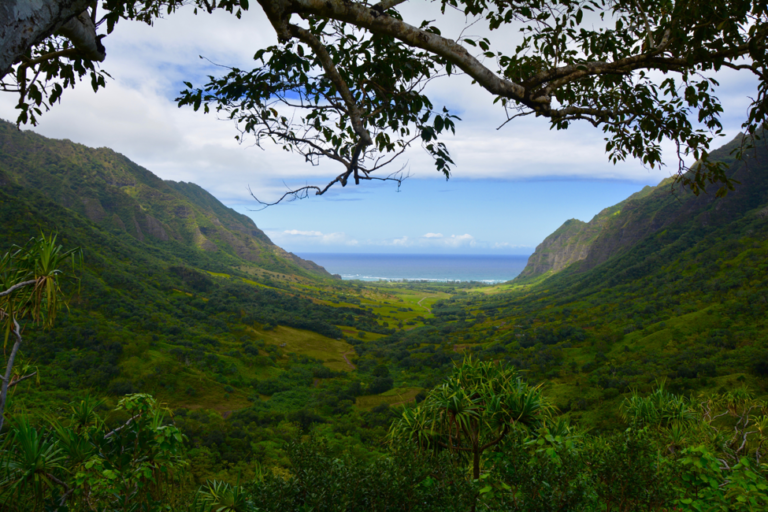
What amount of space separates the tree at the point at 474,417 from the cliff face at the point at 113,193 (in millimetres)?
79810

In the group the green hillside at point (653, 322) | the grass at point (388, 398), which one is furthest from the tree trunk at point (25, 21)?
the grass at point (388, 398)

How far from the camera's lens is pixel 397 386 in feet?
145

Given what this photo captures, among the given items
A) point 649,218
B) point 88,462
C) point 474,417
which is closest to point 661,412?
point 474,417

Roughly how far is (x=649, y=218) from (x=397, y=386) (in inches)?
3752

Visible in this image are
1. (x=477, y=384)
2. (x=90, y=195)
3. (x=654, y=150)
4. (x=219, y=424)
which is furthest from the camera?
(x=90, y=195)

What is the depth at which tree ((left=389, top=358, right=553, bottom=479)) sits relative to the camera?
537 cm

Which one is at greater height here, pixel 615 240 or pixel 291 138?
pixel 615 240

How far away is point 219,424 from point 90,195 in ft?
294

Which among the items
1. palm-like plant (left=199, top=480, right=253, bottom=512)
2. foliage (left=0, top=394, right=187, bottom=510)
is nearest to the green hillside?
palm-like plant (left=199, top=480, right=253, bottom=512)

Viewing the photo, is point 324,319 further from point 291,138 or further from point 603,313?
point 291,138

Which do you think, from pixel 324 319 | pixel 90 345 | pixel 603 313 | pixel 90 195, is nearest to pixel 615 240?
pixel 603 313

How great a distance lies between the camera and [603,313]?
6303cm

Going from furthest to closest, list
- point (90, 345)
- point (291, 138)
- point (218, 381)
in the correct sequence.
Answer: point (218, 381)
point (90, 345)
point (291, 138)

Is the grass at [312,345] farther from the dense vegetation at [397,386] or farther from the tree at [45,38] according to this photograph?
the tree at [45,38]
